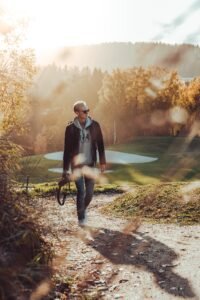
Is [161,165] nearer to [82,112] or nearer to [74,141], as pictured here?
[74,141]

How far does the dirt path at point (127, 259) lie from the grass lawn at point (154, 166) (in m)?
1.76

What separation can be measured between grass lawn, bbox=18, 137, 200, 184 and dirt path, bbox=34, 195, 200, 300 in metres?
1.76

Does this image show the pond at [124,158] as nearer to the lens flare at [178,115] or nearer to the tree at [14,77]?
the tree at [14,77]

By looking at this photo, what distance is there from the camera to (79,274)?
22.5 feet

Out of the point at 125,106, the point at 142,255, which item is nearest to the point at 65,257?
the point at 142,255

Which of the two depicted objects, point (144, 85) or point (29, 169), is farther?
point (144, 85)

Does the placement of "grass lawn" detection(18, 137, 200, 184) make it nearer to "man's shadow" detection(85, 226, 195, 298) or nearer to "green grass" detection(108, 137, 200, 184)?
"green grass" detection(108, 137, 200, 184)

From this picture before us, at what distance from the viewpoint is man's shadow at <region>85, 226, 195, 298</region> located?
644 centimetres

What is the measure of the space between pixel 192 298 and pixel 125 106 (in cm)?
6456

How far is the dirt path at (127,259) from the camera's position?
619 cm

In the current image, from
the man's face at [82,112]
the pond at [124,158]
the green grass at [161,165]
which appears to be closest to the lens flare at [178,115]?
the green grass at [161,165]

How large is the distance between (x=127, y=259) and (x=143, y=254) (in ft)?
1.36

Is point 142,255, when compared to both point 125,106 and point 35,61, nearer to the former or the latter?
point 35,61

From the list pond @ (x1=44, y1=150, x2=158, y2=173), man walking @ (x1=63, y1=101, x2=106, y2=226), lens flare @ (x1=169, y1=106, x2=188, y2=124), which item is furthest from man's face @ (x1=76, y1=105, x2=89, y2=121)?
lens flare @ (x1=169, y1=106, x2=188, y2=124)
